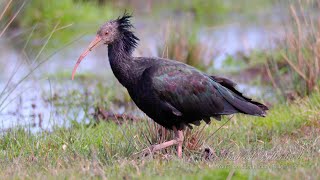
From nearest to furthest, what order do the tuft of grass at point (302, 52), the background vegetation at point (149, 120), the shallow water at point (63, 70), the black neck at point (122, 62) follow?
the background vegetation at point (149, 120), the black neck at point (122, 62), the shallow water at point (63, 70), the tuft of grass at point (302, 52)

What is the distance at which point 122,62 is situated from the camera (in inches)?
288

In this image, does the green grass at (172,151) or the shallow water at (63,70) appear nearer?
the green grass at (172,151)

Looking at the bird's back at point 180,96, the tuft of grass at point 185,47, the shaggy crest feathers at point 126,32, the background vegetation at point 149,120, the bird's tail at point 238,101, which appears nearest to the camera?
the background vegetation at point 149,120

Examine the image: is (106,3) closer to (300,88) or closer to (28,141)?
(300,88)

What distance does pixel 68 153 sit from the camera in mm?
7164

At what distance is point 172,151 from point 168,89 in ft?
2.07

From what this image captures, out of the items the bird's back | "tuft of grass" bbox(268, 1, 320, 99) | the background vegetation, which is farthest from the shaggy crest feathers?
"tuft of grass" bbox(268, 1, 320, 99)

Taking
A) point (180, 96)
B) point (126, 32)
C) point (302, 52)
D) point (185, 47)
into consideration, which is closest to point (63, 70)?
point (185, 47)

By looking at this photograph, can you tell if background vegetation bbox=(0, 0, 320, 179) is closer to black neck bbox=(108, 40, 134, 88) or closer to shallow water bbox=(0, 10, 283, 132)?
shallow water bbox=(0, 10, 283, 132)

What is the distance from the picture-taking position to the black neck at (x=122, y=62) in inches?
285

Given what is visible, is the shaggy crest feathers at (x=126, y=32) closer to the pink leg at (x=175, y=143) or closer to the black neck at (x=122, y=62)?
the black neck at (x=122, y=62)

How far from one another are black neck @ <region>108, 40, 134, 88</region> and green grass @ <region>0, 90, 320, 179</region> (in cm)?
58

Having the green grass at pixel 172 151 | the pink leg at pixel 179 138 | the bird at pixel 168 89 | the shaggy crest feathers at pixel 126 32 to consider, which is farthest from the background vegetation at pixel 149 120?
the shaggy crest feathers at pixel 126 32

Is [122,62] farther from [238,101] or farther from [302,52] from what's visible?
[302,52]
